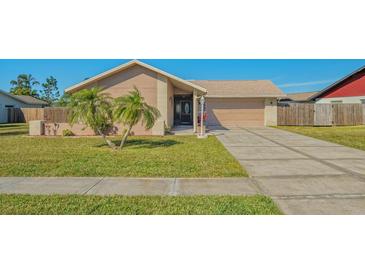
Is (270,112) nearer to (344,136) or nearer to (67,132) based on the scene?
(344,136)

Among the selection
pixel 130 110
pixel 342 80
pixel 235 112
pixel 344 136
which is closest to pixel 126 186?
pixel 130 110

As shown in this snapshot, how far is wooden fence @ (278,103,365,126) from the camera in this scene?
21.8 metres

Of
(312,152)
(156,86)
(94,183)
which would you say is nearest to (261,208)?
(94,183)

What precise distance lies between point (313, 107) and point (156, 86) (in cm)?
1489

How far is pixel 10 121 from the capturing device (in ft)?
102

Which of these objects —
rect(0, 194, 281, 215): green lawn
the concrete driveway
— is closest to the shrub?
the concrete driveway

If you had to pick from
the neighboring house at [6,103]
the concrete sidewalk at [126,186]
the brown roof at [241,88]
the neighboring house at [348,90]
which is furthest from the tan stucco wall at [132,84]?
the neighboring house at [6,103]

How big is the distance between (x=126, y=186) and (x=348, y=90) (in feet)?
82.5

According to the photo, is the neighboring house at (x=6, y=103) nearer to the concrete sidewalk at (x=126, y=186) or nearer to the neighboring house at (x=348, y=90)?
the concrete sidewalk at (x=126, y=186)

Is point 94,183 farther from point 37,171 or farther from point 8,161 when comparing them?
point 8,161

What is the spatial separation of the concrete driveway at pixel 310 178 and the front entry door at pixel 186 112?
1292 centimetres

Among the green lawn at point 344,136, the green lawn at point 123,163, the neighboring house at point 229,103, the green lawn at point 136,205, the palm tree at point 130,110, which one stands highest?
the neighboring house at point 229,103

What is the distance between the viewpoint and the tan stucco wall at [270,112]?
22.4 metres

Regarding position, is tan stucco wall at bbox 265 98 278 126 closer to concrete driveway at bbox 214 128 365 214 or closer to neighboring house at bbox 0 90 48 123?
concrete driveway at bbox 214 128 365 214
